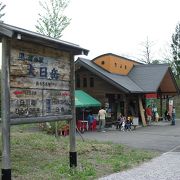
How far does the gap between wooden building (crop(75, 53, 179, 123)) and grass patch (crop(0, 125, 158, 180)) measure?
15677 mm

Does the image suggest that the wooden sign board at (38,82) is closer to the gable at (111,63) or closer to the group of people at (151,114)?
the gable at (111,63)

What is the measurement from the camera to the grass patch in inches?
387

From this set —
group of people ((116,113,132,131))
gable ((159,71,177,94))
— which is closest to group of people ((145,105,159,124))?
gable ((159,71,177,94))

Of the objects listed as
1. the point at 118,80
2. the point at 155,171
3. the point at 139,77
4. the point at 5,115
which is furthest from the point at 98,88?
the point at 5,115

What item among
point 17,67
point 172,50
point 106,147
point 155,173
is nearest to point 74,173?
point 155,173

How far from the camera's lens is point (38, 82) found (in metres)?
9.16

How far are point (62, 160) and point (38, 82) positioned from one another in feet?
11.5

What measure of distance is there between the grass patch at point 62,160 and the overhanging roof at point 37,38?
293 cm

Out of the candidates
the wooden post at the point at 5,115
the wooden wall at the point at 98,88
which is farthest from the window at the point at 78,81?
the wooden post at the point at 5,115

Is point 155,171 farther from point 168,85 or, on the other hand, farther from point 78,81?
point 168,85

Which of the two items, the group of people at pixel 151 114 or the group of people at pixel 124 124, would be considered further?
the group of people at pixel 151 114

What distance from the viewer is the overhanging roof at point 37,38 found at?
7.93 metres

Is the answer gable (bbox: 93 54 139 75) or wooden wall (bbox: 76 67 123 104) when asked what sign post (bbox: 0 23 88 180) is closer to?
wooden wall (bbox: 76 67 123 104)

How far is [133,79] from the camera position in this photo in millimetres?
36125
